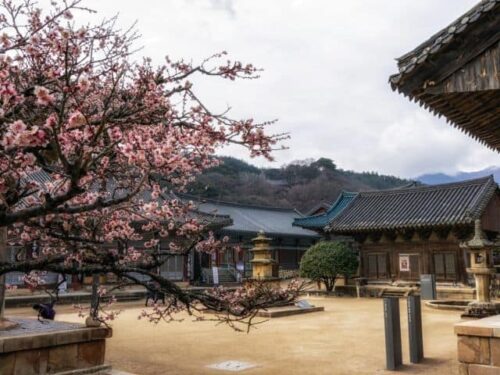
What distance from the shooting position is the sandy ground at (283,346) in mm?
8516

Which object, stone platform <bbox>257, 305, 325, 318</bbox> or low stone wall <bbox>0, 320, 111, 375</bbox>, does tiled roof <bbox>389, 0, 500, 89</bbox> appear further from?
stone platform <bbox>257, 305, 325, 318</bbox>

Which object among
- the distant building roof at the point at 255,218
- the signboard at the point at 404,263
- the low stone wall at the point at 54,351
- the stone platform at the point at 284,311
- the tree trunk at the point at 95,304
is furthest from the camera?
the distant building roof at the point at 255,218

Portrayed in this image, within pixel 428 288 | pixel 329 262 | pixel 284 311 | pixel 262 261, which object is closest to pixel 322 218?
pixel 329 262

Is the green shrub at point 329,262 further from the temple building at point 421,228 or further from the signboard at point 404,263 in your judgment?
the signboard at point 404,263

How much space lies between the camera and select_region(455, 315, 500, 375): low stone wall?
216 inches

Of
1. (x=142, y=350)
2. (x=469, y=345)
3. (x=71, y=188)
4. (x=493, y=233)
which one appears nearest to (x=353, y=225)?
(x=493, y=233)

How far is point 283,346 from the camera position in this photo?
10.7 meters

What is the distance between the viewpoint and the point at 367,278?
27.1 meters

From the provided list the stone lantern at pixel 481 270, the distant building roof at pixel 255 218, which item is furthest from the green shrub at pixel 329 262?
the distant building roof at pixel 255 218

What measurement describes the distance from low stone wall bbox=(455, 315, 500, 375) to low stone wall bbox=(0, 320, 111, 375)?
5169 mm

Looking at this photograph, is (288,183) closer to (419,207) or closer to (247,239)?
(247,239)

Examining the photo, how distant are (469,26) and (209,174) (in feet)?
274

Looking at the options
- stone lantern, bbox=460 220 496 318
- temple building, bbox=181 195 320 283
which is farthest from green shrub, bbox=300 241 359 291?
stone lantern, bbox=460 220 496 318

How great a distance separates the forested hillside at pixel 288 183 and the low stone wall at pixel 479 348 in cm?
7031
